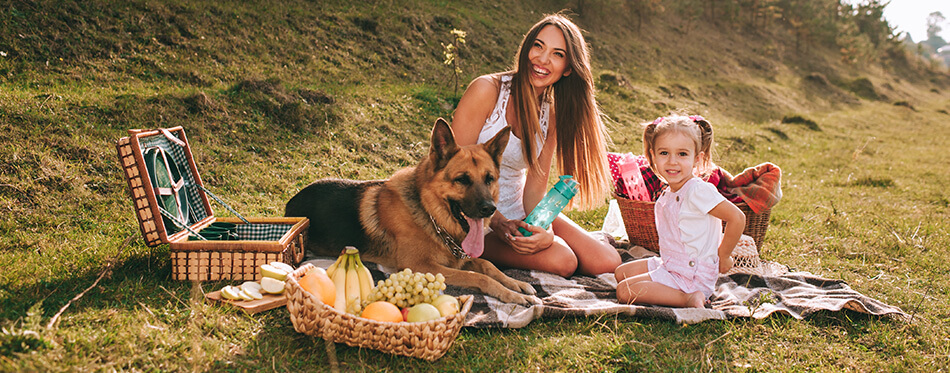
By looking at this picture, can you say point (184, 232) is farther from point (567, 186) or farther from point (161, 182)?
point (567, 186)

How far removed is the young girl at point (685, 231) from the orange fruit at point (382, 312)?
1770mm

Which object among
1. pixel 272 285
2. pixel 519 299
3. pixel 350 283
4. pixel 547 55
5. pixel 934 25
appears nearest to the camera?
pixel 350 283

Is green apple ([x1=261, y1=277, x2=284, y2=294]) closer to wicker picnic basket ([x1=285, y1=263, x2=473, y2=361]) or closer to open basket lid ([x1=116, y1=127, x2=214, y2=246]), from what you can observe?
wicker picnic basket ([x1=285, y1=263, x2=473, y2=361])

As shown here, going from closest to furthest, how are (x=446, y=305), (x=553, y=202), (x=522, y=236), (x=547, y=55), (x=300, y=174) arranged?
(x=446, y=305) < (x=522, y=236) < (x=553, y=202) < (x=547, y=55) < (x=300, y=174)

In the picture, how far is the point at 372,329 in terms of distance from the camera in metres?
2.55

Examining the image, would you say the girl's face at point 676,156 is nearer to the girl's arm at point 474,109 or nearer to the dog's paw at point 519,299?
the dog's paw at point 519,299

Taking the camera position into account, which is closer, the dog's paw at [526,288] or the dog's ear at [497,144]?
the dog's paw at [526,288]

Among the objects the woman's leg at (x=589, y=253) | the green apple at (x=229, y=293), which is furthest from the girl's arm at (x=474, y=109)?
the green apple at (x=229, y=293)

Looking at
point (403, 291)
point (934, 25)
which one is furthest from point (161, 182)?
point (934, 25)

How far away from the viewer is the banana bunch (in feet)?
9.21

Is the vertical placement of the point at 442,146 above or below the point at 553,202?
above

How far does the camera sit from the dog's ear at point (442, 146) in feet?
11.9

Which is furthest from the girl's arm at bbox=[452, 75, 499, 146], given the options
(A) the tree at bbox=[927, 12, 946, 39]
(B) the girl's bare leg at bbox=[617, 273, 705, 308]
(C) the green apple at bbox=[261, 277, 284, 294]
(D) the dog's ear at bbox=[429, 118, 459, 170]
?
(A) the tree at bbox=[927, 12, 946, 39]

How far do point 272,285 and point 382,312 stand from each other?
93cm
